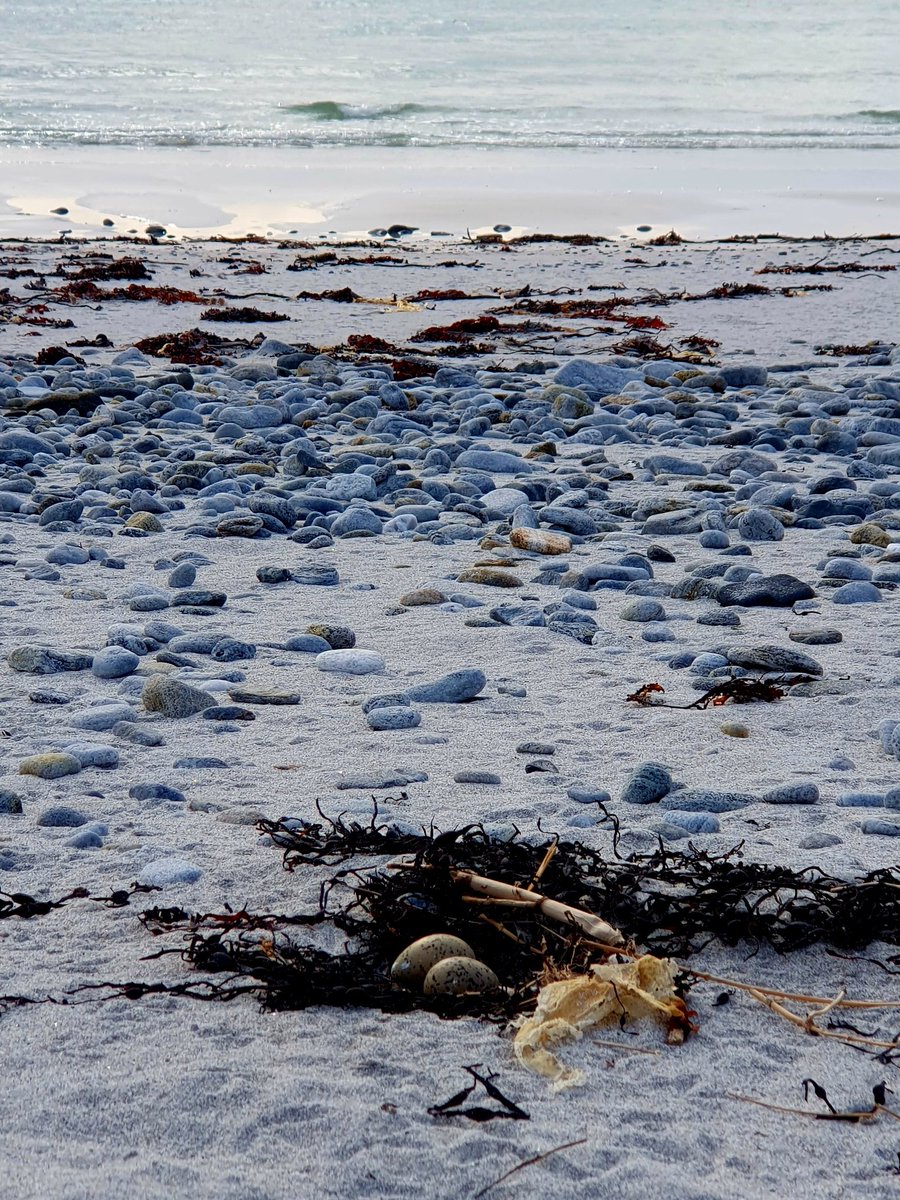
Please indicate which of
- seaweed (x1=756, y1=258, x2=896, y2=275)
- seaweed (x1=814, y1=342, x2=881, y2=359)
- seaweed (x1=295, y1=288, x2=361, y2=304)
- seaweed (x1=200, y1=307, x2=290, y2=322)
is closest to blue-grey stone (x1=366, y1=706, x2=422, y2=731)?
seaweed (x1=814, y1=342, x2=881, y2=359)

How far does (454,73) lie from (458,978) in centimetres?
3780

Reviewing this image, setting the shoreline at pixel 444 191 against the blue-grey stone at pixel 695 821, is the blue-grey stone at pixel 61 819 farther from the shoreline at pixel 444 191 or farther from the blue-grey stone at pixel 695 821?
the shoreline at pixel 444 191

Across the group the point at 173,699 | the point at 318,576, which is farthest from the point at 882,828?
the point at 318,576

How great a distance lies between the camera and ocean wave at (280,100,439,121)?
101ft

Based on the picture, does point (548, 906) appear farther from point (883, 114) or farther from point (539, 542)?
point (883, 114)

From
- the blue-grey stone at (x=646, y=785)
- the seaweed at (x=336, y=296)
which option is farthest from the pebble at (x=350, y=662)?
the seaweed at (x=336, y=296)

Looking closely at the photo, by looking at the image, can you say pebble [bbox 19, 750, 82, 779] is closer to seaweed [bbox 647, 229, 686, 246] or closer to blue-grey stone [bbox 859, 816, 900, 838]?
blue-grey stone [bbox 859, 816, 900, 838]

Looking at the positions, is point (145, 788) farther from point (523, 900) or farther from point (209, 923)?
point (523, 900)

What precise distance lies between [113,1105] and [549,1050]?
605 mm

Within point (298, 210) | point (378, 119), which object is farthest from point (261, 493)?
point (378, 119)

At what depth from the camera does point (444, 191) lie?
20609 mm

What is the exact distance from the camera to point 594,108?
104 ft

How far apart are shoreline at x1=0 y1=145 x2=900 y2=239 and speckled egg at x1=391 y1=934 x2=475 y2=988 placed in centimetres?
1513

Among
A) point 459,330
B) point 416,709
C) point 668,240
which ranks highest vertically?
point 668,240
